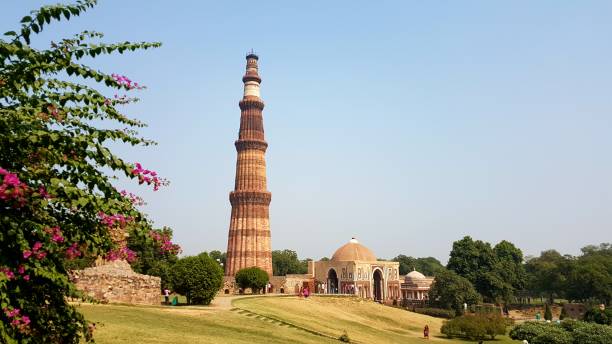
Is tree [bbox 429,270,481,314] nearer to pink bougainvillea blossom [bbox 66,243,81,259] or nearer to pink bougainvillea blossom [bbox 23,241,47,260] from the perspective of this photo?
pink bougainvillea blossom [bbox 66,243,81,259]

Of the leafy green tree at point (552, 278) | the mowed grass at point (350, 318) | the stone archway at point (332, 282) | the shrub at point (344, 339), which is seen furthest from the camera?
the leafy green tree at point (552, 278)

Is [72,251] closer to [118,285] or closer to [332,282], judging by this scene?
[118,285]

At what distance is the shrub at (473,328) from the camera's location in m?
39.0

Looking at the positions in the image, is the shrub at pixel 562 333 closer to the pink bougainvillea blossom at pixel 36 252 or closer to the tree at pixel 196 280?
the tree at pixel 196 280

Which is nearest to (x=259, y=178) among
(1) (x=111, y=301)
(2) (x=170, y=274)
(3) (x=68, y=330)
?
(2) (x=170, y=274)

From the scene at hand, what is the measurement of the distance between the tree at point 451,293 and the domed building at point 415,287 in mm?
9486

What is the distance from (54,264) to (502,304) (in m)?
68.8

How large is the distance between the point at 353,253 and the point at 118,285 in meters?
42.4

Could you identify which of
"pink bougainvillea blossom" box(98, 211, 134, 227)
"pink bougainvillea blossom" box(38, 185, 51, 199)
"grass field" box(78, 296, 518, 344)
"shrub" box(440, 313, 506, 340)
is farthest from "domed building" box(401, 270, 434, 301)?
"pink bougainvillea blossom" box(38, 185, 51, 199)

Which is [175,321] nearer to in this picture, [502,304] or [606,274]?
[502,304]

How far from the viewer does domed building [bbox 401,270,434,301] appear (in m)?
69.5

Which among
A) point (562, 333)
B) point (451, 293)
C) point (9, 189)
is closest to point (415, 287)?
point (451, 293)

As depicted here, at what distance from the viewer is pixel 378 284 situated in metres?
66.0

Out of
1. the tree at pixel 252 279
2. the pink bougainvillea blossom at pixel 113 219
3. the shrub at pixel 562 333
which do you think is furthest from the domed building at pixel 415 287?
the pink bougainvillea blossom at pixel 113 219
